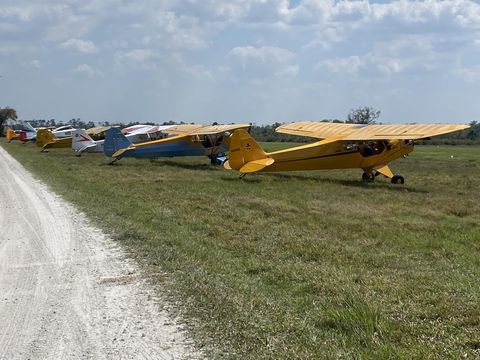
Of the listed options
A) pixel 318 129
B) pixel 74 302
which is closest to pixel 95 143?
pixel 318 129

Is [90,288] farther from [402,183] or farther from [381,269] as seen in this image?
[402,183]

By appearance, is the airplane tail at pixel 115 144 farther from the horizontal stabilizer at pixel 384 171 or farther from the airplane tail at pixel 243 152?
the horizontal stabilizer at pixel 384 171

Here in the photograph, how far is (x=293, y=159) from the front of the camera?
54.8ft

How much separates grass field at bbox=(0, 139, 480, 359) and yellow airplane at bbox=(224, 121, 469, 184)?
2.66m

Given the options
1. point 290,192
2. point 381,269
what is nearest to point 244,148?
point 290,192

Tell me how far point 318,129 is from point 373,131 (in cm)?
359

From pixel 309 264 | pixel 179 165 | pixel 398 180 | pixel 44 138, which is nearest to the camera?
pixel 309 264

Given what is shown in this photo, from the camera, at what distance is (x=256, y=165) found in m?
16.4

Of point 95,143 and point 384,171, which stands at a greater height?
point 95,143

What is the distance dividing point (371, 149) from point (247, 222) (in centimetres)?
928

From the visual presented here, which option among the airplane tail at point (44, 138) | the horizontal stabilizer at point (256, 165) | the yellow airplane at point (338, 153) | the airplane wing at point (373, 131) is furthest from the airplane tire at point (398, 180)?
the airplane tail at point (44, 138)

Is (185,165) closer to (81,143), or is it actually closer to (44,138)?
(81,143)

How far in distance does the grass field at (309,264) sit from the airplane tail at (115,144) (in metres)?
9.58

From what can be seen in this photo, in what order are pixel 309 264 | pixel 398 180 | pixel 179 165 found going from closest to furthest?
1. pixel 309 264
2. pixel 398 180
3. pixel 179 165
